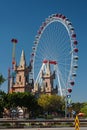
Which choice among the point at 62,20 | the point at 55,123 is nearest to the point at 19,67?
the point at 62,20

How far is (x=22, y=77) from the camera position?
18038 cm

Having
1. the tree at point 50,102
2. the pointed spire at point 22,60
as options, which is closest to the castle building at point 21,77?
the pointed spire at point 22,60

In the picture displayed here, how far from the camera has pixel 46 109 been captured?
555 ft

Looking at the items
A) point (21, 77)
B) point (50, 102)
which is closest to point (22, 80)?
point (21, 77)

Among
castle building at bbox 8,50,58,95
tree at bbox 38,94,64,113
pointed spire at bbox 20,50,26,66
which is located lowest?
tree at bbox 38,94,64,113

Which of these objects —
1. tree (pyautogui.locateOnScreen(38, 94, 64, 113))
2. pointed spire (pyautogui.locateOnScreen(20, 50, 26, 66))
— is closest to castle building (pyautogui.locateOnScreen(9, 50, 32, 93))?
pointed spire (pyautogui.locateOnScreen(20, 50, 26, 66))

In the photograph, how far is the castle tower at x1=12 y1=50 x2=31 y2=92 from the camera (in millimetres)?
177750

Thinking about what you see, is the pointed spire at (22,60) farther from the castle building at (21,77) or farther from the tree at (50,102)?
the tree at (50,102)

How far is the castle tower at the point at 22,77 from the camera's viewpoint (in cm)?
17775

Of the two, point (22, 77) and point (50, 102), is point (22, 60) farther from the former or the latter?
point (50, 102)

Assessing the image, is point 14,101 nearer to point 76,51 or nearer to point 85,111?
point 85,111

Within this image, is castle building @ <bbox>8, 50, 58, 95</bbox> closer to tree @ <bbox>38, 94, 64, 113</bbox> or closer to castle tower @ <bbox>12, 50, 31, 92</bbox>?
castle tower @ <bbox>12, 50, 31, 92</bbox>

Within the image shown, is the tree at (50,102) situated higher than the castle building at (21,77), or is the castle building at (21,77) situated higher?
the castle building at (21,77)

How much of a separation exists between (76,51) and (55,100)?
238 feet
